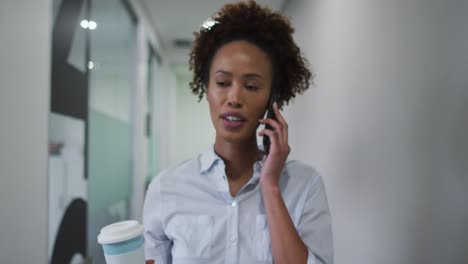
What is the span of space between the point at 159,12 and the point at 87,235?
9.21 feet

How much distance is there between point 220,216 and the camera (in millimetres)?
979

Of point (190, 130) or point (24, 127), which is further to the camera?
point (190, 130)

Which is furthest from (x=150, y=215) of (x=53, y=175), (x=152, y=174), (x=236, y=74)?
(x=152, y=174)

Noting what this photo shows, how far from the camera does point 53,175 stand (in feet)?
5.71

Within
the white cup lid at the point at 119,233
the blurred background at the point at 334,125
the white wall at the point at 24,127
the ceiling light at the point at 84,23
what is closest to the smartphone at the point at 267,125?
the blurred background at the point at 334,125

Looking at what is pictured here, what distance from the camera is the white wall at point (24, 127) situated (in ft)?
4.37

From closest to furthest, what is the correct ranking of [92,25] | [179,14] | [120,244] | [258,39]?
1. [120,244]
2. [258,39]
3. [92,25]
4. [179,14]

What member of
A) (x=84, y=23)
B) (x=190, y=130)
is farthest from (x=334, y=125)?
(x=190, y=130)

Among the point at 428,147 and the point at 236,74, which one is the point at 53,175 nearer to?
the point at 236,74

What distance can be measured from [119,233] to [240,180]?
1.69 feet

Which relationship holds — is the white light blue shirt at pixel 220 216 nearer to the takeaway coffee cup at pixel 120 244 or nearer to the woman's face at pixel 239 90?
the woman's face at pixel 239 90

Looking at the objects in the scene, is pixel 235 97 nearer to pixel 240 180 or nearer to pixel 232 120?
pixel 232 120

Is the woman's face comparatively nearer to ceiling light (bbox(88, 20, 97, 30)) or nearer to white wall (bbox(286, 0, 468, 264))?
white wall (bbox(286, 0, 468, 264))

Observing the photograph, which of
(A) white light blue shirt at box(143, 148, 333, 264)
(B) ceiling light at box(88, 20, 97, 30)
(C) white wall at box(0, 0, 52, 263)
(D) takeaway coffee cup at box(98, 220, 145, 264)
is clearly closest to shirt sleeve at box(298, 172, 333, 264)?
(A) white light blue shirt at box(143, 148, 333, 264)
